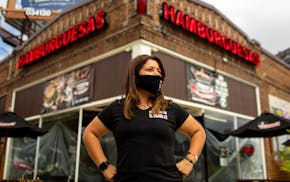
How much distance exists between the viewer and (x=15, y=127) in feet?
20.6

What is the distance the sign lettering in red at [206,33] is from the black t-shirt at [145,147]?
5106mm

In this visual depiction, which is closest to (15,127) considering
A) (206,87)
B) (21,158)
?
(21,158)

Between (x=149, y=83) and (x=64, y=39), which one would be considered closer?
(x=149, y=83)

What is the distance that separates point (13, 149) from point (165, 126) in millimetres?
8223

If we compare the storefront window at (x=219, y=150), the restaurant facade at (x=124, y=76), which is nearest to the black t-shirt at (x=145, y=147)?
the restaurant facade at (x=124, y=76)

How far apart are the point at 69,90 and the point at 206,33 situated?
3552mm

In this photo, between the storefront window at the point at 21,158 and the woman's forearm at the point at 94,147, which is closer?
the woman's forearm at the point at 94,147

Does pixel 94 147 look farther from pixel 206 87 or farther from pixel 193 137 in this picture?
pixel 206 87

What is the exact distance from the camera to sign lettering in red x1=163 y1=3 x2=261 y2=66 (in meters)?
6.82

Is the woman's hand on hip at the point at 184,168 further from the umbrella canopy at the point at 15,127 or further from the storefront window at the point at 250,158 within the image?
the storefront window at the point at 250,158

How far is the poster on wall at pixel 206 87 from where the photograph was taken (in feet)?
23.2

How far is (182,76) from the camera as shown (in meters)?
6.93

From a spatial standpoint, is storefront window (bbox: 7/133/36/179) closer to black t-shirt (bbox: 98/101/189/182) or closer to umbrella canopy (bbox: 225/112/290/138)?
umbrella canopy (bbox: 225/112/290/138)

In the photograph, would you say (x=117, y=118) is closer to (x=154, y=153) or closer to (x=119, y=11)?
(x=154, y=153)
